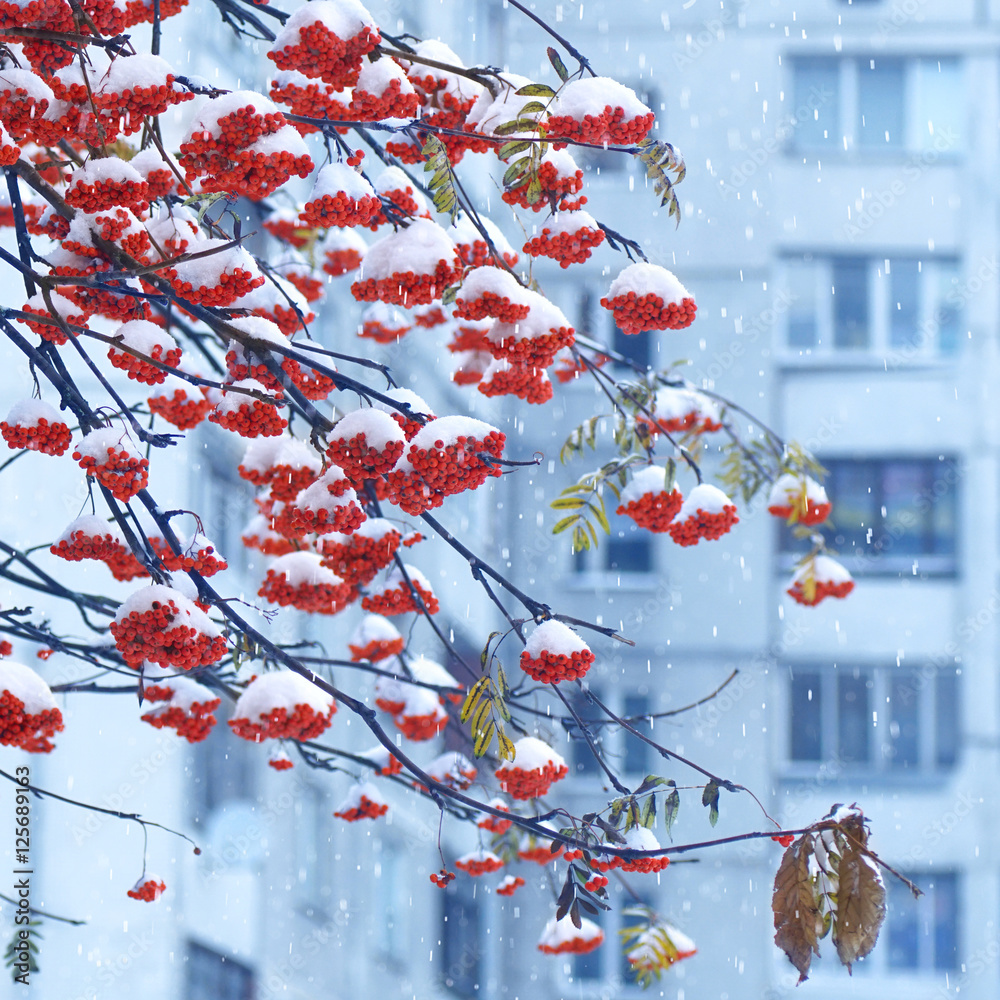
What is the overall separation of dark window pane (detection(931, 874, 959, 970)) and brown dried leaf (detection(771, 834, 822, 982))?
49.5ft

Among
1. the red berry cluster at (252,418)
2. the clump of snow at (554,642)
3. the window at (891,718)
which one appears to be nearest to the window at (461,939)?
the window at (891,718)

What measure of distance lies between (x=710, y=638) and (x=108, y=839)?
10.0 metres

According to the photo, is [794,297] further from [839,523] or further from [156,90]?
[156,90]

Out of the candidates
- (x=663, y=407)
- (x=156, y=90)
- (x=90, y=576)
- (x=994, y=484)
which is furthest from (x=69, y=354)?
(x=994, y=484)

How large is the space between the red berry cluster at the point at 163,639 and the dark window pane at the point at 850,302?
15.0 m

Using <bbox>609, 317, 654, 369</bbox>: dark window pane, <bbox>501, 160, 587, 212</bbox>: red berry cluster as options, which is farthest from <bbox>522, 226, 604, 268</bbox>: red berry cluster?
<bbox>609, 317, 654, 369</bbox>: dark window pane

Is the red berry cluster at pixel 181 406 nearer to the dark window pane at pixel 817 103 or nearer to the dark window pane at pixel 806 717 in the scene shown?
the dark window pane at pixel 806 717

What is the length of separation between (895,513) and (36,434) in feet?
48.6

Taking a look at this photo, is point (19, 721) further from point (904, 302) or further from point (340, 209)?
point (904, 302)

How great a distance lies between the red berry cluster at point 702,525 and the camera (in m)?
3.88

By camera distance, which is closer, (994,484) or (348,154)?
(348,154)

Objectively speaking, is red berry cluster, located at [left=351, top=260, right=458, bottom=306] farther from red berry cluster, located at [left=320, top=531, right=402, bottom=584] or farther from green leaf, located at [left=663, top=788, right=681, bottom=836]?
green leaf, located at [left=663, top=788, right=681, bottom=836]

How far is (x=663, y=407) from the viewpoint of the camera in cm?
442

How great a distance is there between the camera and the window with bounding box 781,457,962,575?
16.5 meters
